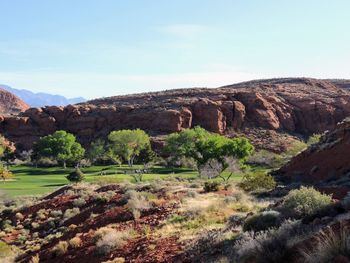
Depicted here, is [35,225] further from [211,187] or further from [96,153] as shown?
[96,153]

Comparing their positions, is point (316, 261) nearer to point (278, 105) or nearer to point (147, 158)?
point (147, 158)

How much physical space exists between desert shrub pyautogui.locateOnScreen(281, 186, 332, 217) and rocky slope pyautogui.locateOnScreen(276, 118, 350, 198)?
1474cm

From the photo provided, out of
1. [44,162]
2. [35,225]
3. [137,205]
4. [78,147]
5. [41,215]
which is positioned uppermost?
[137,205]

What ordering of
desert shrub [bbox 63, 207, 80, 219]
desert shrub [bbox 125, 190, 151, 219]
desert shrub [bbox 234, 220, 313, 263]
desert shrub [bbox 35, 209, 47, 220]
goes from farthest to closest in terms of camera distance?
desert shrub [bbox 35, 209, 47, 220] < desert shrub [bbox 63, 207, 80, 219] < desert shrub [bbox 125, 190, 151, 219] < desert shrub [bbox 234, 220, 313, 263]

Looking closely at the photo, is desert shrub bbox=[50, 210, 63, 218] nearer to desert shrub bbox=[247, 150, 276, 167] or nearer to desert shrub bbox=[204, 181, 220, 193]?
desert shrub bbox=[204, 181, 220, 193]

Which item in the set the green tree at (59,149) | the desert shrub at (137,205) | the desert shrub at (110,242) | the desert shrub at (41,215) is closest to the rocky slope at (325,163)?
the desert shrub at (137,205)

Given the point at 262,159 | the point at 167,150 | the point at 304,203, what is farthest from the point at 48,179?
the point at 304,203

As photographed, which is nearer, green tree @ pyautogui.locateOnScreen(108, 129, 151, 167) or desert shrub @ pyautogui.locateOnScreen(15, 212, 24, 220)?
desert shrub @ pyautogui.locateOnScreen(15, 212, 24, 220)

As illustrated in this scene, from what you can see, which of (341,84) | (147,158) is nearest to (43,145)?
(147,158)

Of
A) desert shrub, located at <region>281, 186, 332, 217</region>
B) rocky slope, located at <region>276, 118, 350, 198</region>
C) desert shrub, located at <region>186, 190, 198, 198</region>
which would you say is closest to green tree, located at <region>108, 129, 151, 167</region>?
rocky slope, located at <region>276, 118, 350, 198</region>

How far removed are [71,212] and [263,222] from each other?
18.2 m

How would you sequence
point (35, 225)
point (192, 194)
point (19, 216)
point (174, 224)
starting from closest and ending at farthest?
point (174, 224), point (192, 194), point (35, 225), point (19, 216)

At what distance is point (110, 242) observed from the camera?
1565cm

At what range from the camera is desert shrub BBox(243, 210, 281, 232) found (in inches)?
488
